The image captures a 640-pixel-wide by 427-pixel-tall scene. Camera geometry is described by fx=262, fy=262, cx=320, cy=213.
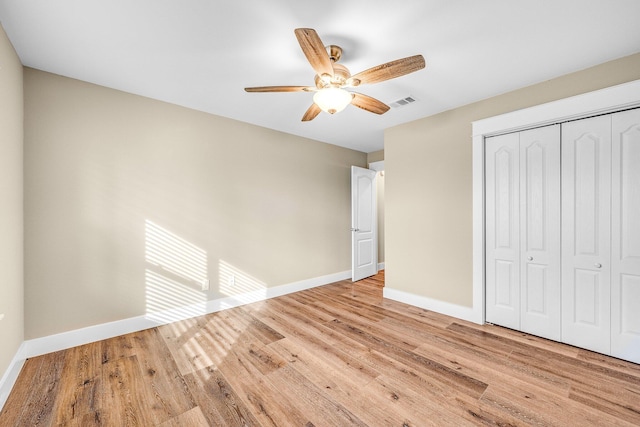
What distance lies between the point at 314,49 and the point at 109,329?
3.12 m

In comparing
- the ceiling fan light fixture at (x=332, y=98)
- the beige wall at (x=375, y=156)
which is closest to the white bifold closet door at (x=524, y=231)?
the ceiling fan light fixture at (x=332, y=98)

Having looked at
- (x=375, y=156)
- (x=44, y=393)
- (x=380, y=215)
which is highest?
(x=375, y=156)

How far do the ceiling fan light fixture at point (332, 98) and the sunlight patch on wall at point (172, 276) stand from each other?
2.24 meters

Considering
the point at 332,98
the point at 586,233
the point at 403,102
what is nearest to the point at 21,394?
the point at 332,98

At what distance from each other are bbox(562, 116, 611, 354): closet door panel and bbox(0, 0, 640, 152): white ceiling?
65 cm

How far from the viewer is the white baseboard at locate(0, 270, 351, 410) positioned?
2.01m

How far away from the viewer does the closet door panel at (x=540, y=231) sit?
250 cm

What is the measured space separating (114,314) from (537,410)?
356 cm

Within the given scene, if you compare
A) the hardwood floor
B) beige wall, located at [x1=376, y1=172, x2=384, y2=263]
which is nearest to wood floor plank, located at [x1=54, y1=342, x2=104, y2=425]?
the hardwood floor

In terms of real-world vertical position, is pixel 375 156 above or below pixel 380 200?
above

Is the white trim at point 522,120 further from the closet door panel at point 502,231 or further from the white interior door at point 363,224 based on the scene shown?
the white interior door at point 363,224

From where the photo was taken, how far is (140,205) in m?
2.77

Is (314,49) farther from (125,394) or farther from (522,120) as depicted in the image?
(125,394)

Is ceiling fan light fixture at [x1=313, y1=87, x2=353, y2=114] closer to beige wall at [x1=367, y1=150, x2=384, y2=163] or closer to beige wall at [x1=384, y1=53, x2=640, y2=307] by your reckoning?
beige wall at [x1=384, y1=53, x2=640, y2=307]
